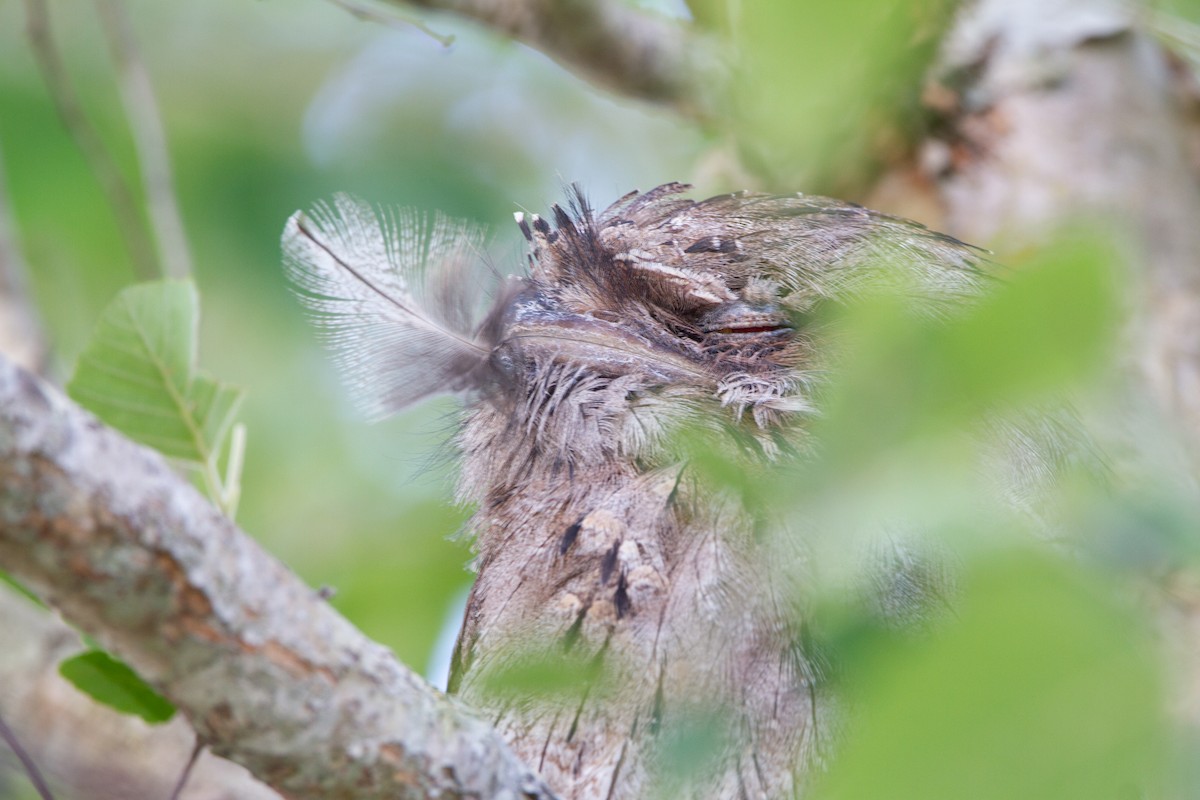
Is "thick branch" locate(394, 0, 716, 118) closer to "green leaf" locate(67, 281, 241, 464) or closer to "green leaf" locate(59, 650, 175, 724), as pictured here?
"green leaf" locate(67, 281, 241, 464)

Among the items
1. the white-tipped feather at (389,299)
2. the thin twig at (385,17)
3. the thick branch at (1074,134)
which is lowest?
the white-tipped feather at (389,299)

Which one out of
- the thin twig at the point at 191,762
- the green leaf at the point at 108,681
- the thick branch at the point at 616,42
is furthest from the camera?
the thick branch at the point at 616,42

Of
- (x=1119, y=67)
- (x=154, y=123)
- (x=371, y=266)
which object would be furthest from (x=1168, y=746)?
(x=1119, y=67)

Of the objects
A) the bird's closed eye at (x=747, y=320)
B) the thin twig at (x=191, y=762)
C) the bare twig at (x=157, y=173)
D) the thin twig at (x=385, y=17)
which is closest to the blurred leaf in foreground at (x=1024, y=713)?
the thin twig at (x=191, y=762)

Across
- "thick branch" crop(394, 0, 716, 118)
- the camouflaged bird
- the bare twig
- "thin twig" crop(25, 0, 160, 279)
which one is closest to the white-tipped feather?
the camouflaged bird

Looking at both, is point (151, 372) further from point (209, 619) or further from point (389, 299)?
point (209, 619)

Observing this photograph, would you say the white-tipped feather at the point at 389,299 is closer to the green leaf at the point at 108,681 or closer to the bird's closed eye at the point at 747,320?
the bird's closed eye at the point at 747,320

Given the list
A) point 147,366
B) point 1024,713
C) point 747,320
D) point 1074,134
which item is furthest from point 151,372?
point 1074,134
